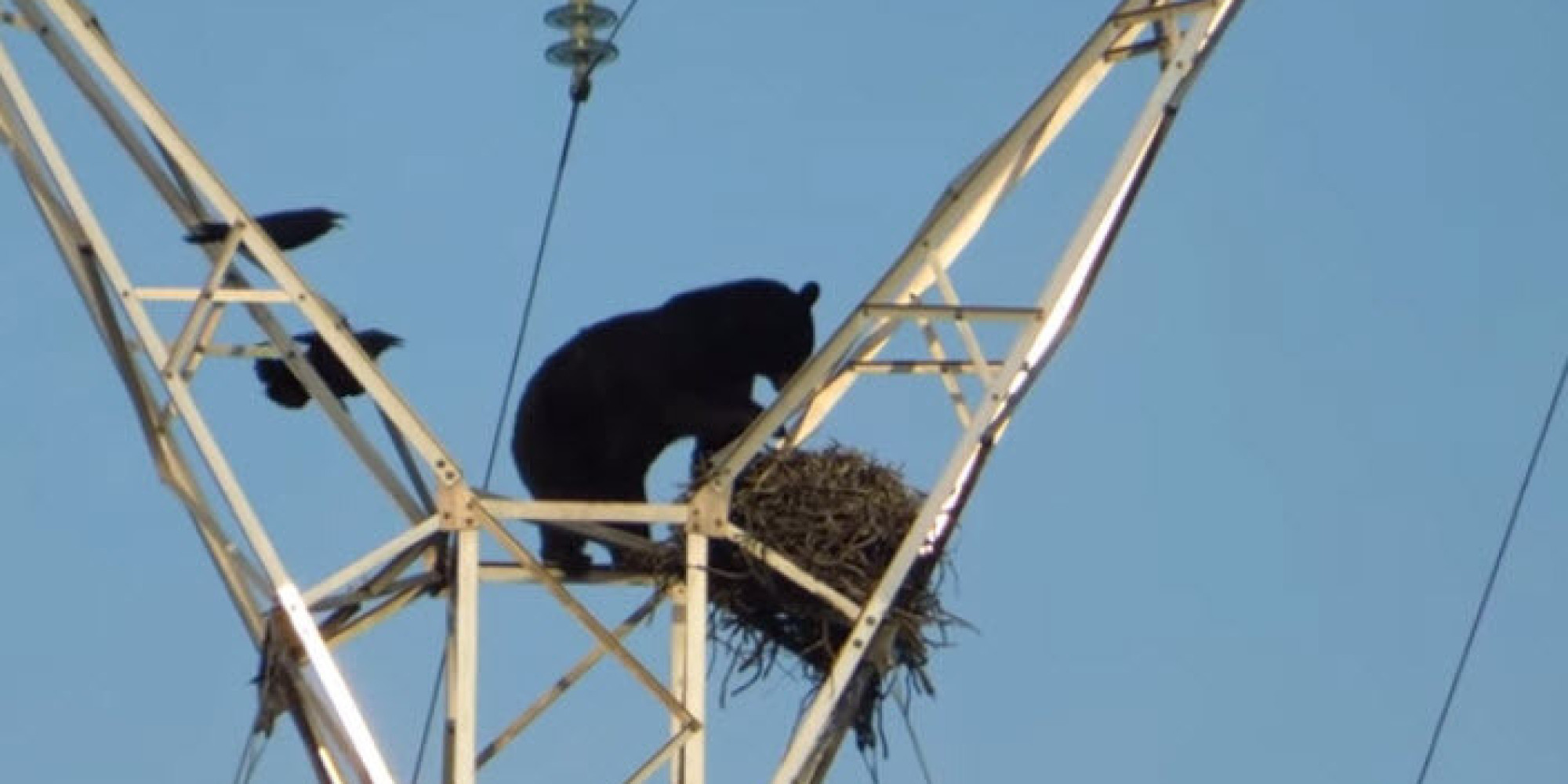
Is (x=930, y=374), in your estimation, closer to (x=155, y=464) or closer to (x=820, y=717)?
(x=820, y=717)

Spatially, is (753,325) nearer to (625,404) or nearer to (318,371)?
(625,404)

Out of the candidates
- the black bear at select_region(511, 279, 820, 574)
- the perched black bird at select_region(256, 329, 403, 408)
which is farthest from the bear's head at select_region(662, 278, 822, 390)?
the perched black bird at select_region(256, 329, 403, 408)

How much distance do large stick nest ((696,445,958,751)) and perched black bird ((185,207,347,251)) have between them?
6.32 ft

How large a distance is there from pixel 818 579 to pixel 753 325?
8.87 feet

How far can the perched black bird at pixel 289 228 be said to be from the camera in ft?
56.1

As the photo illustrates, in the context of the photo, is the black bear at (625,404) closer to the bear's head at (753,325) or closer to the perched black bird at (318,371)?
the bear's head at (753,325)

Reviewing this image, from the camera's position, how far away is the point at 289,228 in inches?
680

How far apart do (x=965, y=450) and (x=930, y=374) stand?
77 cm

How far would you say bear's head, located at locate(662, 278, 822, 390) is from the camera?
19.9 m

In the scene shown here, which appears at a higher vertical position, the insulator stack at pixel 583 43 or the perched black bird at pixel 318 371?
the insulator stack at pixel 583 43

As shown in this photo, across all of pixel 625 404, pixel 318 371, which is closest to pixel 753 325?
pixel 625 404

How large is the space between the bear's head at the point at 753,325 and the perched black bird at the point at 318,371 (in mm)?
2711

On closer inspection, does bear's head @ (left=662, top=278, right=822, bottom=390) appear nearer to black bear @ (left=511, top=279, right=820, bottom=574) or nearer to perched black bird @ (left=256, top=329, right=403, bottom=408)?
black bear @ (left=511, top=279, right=820, bottom=574)

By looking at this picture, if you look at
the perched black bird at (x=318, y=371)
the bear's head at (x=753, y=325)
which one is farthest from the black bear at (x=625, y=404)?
the perched black bird at (x=318, y=371)
